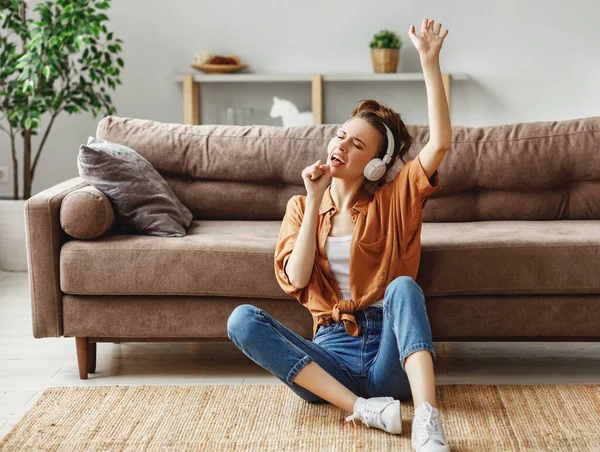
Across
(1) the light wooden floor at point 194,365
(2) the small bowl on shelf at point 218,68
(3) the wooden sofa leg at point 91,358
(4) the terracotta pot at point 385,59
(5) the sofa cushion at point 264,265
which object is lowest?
(1) the light wooden floor at point 194,365

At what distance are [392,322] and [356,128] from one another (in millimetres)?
516

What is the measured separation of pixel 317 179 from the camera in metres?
2.10

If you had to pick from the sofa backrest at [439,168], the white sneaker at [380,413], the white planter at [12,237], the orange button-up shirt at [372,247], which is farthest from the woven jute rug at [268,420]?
the white planter at [12,237]

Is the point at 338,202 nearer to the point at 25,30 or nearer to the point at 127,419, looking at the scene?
the point at 127,419

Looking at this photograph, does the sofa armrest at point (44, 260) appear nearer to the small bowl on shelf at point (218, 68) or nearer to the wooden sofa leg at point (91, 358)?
the wooden sofa leg at point (91, 358)

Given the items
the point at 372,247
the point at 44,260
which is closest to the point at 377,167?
the point at 372,247

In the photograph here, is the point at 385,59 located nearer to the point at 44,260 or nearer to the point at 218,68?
the point at 218,68

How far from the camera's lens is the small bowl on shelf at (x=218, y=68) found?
460cm

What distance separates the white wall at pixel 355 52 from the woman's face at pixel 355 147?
104 inches

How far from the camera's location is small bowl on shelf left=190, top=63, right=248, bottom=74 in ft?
15.1

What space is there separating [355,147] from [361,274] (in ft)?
1.08

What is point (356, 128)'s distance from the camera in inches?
85.0

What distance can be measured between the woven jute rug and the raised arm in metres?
0.65

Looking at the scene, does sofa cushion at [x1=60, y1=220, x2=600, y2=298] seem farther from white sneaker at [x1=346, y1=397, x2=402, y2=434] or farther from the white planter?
the white planter
